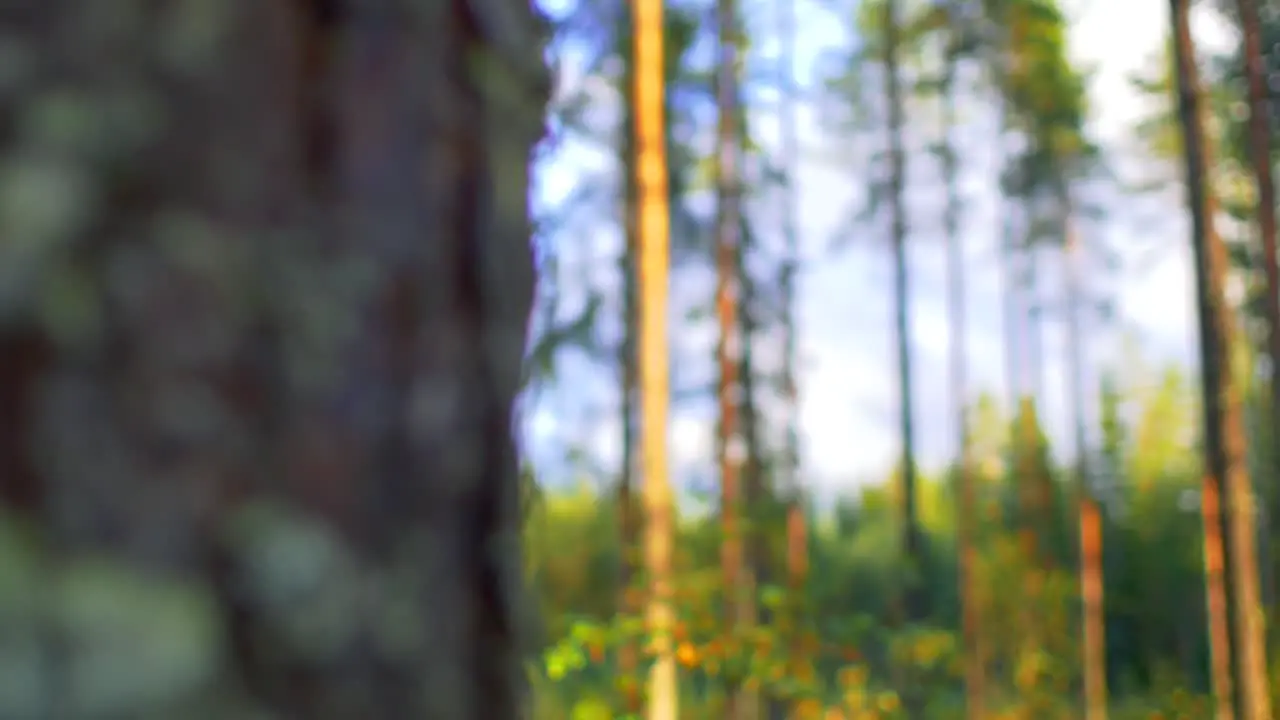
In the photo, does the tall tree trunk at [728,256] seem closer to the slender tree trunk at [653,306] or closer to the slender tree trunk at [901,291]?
the slender tree trunk at [901,291]

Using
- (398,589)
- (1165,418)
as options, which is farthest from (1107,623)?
(398,589)

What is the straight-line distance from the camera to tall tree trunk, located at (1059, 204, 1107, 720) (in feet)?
68.0

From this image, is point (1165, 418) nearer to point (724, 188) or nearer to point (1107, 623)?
point (1107, 623)

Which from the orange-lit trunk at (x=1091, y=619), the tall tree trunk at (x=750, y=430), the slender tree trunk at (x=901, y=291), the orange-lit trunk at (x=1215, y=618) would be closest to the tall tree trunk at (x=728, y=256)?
the tall tree trunk at (x=750, y=430)

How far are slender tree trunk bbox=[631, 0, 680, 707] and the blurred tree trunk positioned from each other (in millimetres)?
6458

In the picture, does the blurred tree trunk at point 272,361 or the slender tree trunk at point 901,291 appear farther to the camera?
the slender tree trunk at point 901,291

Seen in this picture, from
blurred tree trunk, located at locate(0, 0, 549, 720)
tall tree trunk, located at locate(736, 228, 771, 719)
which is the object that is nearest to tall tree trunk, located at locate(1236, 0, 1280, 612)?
tall tree trunk, located at locate(736, 228, 771, 719)

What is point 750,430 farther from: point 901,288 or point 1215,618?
point 1215,618

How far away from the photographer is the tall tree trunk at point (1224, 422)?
9.69 m

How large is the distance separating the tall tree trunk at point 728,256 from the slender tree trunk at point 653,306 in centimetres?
669

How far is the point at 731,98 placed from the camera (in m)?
18.5

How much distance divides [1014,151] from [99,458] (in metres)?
28.5

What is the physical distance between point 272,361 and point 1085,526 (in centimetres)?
2144

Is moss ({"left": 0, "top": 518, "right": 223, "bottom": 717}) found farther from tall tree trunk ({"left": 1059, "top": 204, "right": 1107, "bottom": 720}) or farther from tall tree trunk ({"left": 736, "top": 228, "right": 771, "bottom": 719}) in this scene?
tall tree trunk ({"left": 1059, "top": 204, "right": 1107, "bottom": 720})
